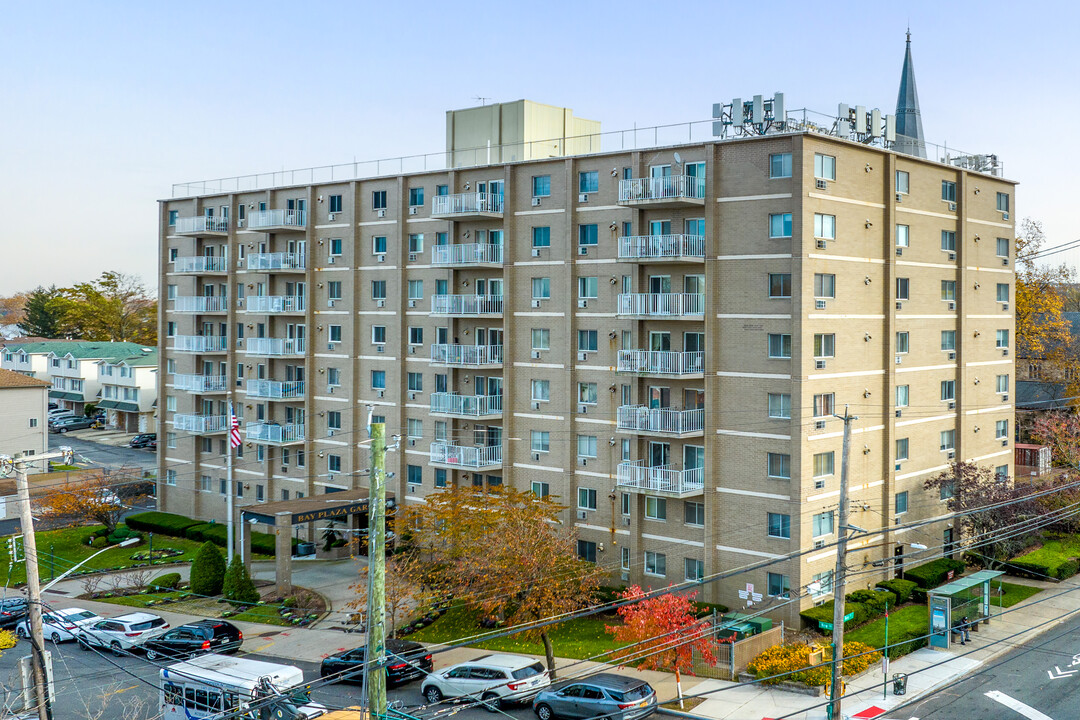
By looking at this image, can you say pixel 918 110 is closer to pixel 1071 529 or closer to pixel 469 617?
pixel 1071 529

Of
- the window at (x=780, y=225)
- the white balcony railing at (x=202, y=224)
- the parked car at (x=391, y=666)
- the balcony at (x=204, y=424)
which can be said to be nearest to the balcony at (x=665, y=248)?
the window at (x=780, y=225)

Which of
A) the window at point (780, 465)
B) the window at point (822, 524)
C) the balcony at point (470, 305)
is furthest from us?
the balcony at point (470, 305)

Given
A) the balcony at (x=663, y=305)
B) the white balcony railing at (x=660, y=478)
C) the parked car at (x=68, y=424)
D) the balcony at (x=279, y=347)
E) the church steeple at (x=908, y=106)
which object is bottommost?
the parked car at (x=68, y=424)

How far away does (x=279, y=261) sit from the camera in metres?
A: 56.9

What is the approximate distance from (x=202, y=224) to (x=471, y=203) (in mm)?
21490

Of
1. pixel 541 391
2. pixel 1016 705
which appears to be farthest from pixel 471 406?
pixel 1016 705

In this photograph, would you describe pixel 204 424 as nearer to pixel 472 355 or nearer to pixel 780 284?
pixel 472 355

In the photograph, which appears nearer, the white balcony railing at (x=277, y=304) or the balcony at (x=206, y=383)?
the white balcony railing at (x=277, y=304)

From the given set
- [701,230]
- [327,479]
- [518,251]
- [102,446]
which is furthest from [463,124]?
[102,446]

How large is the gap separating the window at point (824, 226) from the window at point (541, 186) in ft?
41.8

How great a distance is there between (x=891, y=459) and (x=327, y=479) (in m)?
29.8

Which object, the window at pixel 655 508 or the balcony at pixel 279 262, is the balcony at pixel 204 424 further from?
the window at pixel 655 508

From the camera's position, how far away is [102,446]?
9300 centimetres

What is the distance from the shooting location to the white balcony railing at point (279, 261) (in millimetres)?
56562
